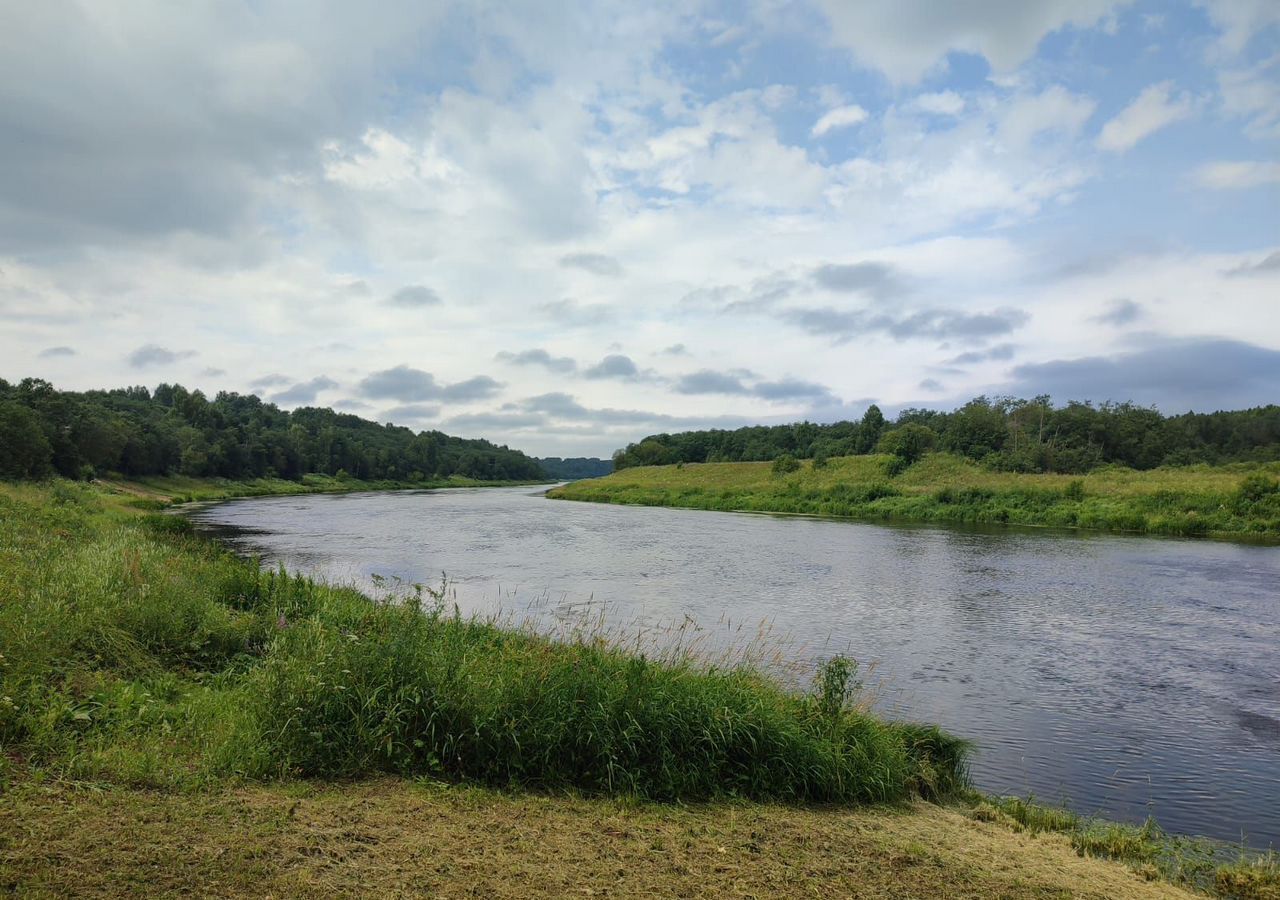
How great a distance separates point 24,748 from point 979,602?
20952mm

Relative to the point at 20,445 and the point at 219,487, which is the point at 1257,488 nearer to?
the point at 20,445

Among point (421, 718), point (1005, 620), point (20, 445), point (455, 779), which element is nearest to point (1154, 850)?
point (455, 779)

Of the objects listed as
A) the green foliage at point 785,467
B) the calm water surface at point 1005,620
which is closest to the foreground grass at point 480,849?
the calm water surface at point 1005,620

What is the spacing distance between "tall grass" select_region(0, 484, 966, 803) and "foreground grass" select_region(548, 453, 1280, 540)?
42.3 m

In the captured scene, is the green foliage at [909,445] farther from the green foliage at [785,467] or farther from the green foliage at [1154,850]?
the green foliage at [1154,850]

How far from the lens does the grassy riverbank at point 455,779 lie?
4.80m

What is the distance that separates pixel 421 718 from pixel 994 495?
184 feet

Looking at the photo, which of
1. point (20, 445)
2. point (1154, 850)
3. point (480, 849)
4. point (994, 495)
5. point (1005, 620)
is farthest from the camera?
point (994, 495)

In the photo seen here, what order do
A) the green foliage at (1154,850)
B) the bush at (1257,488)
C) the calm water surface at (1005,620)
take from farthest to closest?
the bush at (1257,488) → the calm water surface at (1005,620) → the green foliage at (1154,850)

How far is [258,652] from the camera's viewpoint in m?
10.5

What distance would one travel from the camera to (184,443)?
95188 mm

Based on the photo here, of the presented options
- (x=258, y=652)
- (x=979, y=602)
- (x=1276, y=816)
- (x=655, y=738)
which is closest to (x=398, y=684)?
(x=655, y=738)

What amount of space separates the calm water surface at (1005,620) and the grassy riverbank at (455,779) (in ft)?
7.68

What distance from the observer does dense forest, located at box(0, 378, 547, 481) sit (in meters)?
54.1
